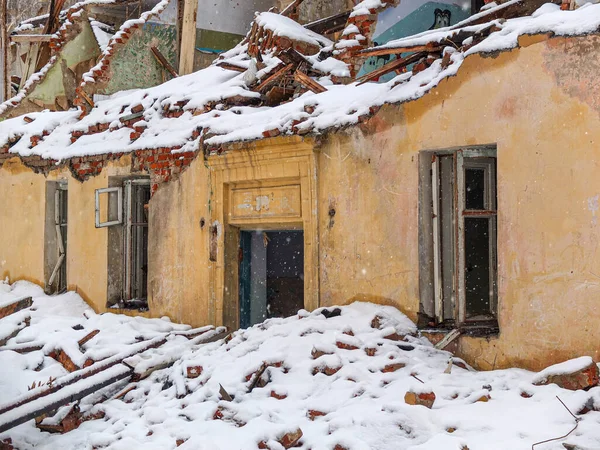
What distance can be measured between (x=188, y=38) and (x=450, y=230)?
755 centimetres

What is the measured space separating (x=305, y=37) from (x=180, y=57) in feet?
11.4

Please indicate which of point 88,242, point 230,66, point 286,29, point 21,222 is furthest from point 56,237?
point 286,29

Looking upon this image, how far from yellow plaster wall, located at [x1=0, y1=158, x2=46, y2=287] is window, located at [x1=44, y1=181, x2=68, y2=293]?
0.27ft

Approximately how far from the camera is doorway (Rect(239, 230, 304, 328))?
8008 mm

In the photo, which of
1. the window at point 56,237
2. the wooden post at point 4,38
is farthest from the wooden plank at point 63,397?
the wooden post at point 4,38

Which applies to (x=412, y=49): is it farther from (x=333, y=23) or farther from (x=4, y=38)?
(x=4, y=38)

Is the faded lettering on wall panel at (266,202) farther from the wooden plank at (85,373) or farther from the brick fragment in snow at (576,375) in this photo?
the brick fragment in snow at (576,375)

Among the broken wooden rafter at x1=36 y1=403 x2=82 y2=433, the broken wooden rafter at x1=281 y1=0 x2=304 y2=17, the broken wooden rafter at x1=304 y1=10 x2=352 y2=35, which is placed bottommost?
the broken wooden rafter at x1=36 y1=403 x2=82 y2=433

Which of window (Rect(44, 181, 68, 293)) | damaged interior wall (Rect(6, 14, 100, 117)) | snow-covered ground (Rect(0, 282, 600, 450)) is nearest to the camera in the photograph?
snow-covered ground (Rect(0, 282, 600, 450))

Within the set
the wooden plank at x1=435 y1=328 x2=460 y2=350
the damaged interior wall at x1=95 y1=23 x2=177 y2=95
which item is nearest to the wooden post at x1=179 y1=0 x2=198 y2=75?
the damaged interior wall at x1=95 y1=23 x2=177 y2=95

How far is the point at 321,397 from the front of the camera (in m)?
4.96

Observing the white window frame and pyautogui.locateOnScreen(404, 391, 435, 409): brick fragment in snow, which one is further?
the white window frame

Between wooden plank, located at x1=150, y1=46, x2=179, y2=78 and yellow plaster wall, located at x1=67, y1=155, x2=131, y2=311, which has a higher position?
wooden plank, located at x1=150, y1=46, x2=179, y2=78

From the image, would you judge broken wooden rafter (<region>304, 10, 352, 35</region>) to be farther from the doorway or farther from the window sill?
the window sill
